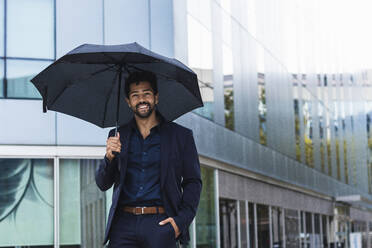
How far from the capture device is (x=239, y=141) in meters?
20.2

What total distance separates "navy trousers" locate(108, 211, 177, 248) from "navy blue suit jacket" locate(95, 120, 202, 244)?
0.05 meters

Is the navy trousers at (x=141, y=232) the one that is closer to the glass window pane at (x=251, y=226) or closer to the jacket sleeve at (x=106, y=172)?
the jacket sleeve at (x=106, y=172)

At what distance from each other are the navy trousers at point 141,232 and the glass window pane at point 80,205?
9087 mm

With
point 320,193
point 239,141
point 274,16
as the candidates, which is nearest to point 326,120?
point 320,193

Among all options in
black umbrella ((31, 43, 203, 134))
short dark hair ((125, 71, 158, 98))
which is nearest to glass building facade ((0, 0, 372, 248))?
black umbrella ((31, 43, 203, 134))

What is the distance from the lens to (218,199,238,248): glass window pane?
60.4 ft

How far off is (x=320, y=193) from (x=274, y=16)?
386 inches

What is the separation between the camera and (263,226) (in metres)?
22.9

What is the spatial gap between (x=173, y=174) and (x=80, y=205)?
30.2 feet

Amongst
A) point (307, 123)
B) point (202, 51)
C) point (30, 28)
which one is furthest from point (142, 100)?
point (307, 123)

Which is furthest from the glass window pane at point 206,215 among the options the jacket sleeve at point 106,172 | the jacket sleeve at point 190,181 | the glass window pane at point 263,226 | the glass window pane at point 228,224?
the jacket sleeve at point 106,172

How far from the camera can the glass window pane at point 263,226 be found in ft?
73.1

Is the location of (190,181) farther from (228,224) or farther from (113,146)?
(228,224)

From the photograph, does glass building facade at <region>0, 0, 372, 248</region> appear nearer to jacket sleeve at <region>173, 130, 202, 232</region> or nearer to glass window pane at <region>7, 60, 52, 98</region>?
glass window pane at <region>7, 60, 52, 98</region>
